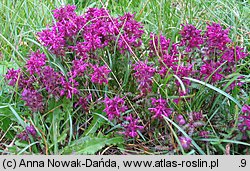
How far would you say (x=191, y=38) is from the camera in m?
2.06

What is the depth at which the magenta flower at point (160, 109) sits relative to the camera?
1818mm

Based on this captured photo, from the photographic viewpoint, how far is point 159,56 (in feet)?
6.73

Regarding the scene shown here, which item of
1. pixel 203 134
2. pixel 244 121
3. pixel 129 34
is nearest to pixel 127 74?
pixel 129 34

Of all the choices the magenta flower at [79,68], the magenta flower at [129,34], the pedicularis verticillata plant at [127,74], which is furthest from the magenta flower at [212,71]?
the magenta flower at [79,68]

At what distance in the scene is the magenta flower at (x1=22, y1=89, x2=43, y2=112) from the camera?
197 centimetres

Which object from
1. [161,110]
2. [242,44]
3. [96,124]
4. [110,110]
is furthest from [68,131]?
[242,44]

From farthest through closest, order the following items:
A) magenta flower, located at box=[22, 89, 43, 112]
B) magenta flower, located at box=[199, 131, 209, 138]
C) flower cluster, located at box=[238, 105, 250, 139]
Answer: magenta flower, located at box=[22, 89, 43, 112] → magenta flower, located at box=[199, 131, 209, 138] → flower cluster, located at box=[238, 105, 250, 139]

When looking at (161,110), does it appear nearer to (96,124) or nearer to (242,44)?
(96,124)

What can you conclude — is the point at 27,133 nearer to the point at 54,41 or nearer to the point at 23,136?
the point at 23,136

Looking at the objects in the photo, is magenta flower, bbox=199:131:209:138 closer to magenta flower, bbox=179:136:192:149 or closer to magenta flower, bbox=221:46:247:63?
magenta flower, bbox=179:136:192:149

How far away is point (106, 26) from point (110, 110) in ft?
1.65

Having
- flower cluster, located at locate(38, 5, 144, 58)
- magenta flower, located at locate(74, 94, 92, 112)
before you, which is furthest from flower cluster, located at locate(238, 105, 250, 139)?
magenta flower, located at locate(74, 94, 92, 112)

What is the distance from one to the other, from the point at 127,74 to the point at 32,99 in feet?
1.71

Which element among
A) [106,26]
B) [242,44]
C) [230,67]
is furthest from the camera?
[242,44]
